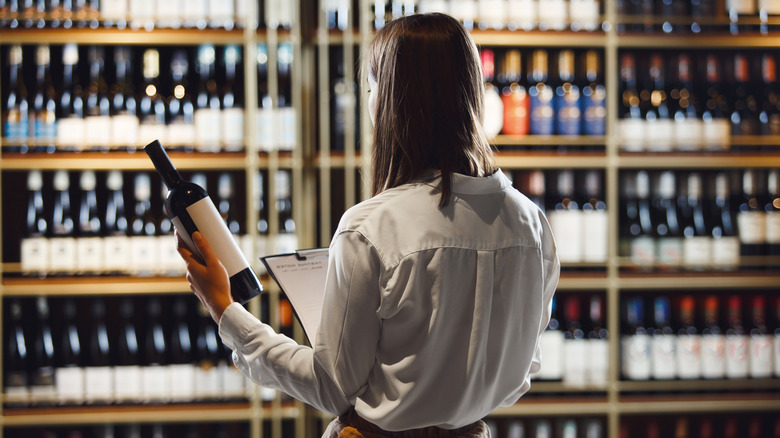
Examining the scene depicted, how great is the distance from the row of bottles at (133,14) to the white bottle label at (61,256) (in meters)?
0.76

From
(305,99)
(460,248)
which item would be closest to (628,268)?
(305,99)

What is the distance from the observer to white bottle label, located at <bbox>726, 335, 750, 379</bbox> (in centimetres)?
244

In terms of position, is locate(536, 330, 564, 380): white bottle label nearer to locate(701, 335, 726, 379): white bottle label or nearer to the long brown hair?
locate(701, 335, 726, 379): white bottle label

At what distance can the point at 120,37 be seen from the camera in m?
2.24

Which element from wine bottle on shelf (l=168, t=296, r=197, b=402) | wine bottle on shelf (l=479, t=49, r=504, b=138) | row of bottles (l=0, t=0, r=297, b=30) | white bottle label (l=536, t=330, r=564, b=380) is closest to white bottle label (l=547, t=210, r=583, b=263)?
white bottle label (l=536, t=330, r=564, b=380)

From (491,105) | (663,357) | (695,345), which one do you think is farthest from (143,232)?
(695,345)

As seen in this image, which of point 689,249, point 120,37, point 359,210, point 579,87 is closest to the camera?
point 359,210

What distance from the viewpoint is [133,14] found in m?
2.26

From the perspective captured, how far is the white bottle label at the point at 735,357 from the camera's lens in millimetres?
2438

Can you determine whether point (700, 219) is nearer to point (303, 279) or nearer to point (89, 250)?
point (303, 279)

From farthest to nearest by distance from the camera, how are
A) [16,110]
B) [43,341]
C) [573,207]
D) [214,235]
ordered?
[573,207]
[43,341]
[16,110]
[214,235]

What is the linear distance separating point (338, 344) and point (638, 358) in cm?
195

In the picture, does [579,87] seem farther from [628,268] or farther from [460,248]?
[460,248]

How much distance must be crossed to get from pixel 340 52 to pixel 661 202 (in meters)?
1.44
